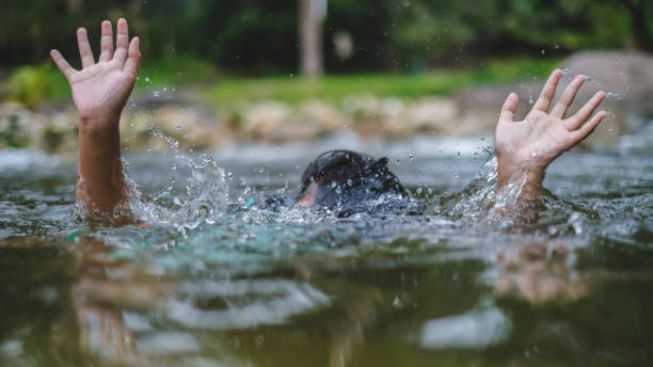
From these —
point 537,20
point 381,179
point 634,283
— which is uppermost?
point 537,20

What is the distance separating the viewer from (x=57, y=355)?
5.76 feet

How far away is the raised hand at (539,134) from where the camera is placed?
3.38 metres

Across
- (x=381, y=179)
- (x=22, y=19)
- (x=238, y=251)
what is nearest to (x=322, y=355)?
(x=238, y=251)

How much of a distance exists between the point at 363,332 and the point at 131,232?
1678mm

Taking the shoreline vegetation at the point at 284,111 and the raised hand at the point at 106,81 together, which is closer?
the raised hand at the point at 106,81

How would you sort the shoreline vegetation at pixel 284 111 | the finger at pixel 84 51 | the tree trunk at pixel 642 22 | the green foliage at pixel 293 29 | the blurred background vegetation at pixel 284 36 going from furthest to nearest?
the green foliage at pixel 293 29 → the blurred background vegetation at pixel 284 36 → the shoreline vegetation at pixel 284 111 → the tree trunk at pixel 642 22 → the finger at pixel 84 51

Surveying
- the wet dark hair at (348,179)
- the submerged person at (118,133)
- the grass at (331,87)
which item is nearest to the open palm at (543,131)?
the submerged person at (118,133)

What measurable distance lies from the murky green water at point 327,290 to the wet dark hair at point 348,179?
0.31 meters

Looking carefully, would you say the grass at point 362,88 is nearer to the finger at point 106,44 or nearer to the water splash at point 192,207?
Result: the water splash at point 192,207

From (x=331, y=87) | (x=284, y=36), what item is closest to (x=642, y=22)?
(x=331, y=87)

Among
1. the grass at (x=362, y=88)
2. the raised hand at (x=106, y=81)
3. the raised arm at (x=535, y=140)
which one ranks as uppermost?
the grass at (x=362, y=88)

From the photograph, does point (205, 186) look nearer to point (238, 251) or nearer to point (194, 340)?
point (238, 251)

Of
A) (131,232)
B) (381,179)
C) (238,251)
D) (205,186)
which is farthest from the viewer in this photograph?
(205,186)

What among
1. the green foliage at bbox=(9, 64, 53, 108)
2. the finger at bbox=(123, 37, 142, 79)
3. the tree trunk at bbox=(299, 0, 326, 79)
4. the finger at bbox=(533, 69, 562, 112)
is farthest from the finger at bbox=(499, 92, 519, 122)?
the tree trunk at bbox=(299, 0, 326, 79)
